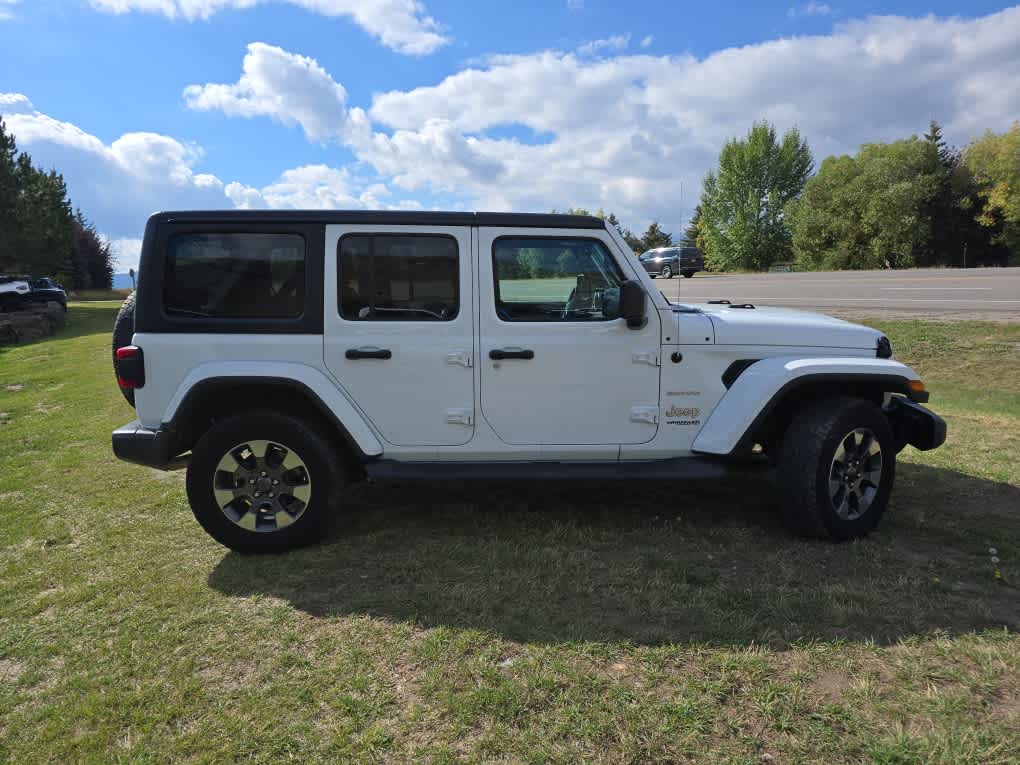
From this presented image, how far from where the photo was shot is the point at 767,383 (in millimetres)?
3662

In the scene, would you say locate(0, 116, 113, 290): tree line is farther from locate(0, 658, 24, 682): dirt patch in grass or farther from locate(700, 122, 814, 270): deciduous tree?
locate(700, 122, 814, 270): deciduous tree

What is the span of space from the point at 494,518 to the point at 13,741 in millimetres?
2650

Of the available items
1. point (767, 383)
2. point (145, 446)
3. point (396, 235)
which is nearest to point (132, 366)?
point (145, 446)

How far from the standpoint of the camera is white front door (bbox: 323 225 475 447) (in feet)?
12.0

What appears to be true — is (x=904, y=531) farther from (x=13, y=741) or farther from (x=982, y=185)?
(x=982, y=185)

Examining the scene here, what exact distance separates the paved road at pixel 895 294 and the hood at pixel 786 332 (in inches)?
198

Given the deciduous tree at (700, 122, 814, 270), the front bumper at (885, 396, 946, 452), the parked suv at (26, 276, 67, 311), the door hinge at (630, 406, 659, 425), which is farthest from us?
the deciduous tree at (700, 122, 814, 270)

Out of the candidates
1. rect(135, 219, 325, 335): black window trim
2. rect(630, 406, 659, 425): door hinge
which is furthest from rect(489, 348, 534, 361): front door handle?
rect(135, 219, 325, 335): black window trim

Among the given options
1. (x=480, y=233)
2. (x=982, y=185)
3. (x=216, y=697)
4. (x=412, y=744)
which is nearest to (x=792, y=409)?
(x=480, y=233)

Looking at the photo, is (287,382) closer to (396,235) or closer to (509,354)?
(396,235)

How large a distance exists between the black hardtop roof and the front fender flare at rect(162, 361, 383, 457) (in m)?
0.86

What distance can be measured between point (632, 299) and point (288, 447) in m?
2.17

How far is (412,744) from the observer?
227 centimetres

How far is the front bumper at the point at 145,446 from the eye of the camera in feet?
11.8
